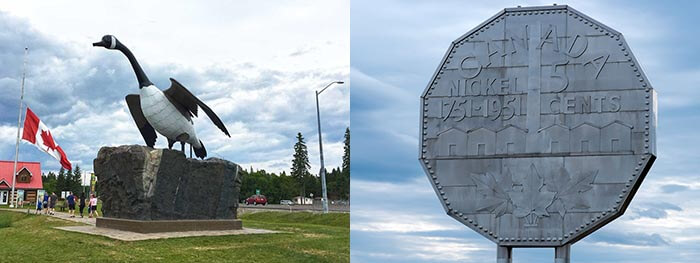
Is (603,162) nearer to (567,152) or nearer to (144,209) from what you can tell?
(567,152)

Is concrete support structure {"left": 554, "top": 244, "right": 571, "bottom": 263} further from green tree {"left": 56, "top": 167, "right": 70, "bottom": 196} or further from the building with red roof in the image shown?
green tree {"left": 56, "top": 167, "right": 70, "bottom": 196}

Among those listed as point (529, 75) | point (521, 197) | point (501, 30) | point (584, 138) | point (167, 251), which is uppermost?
point (501, 30)

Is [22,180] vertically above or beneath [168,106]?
beneath

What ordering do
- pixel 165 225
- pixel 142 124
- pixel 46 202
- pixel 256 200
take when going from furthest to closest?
pixel 256 200, pixel 46 202, pixel 142 124, pixel 165 225

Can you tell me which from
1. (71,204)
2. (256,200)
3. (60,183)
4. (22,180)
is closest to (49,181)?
(60,183)

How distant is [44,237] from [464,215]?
35.1 ft

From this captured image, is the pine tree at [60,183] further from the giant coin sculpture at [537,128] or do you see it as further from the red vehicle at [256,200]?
the giant coin sculpture at [537,128]

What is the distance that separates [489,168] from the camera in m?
13.2

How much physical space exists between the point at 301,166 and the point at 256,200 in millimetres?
3491

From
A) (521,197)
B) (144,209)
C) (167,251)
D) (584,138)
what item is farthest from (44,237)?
(584,138)

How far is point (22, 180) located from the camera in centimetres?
3041

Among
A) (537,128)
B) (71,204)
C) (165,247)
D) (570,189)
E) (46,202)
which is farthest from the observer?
(46,202)

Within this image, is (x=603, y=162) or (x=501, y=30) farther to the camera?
(x=501, y=30)

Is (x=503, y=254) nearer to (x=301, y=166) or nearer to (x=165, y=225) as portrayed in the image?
(x=165, y=225)
